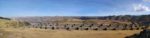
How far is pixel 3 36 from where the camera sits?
23.0 metres

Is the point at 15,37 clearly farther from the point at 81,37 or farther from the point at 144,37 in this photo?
the point at 144,37

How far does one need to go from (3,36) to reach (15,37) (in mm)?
1282

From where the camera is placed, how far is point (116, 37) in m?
28.1

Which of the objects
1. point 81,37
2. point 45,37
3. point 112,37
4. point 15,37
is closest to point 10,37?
point 15,37

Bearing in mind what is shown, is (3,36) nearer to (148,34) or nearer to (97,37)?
(97,37)

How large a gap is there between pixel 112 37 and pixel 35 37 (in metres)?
7.69

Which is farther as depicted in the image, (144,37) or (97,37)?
(97,37)

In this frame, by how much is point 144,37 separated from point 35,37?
10789 mm

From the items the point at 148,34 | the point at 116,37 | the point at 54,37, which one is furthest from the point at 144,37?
the point at 54,37

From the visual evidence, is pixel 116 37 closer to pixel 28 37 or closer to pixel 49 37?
pixel 49 37

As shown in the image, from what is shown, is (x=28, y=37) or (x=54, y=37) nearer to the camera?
(x=28, y=37)

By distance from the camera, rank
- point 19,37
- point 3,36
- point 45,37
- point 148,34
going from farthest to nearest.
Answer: point 45,37, point 19,37, point 3,36, point 148,34

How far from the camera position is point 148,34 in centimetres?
1909

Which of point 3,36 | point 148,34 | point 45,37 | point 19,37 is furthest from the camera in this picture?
point 45,37
